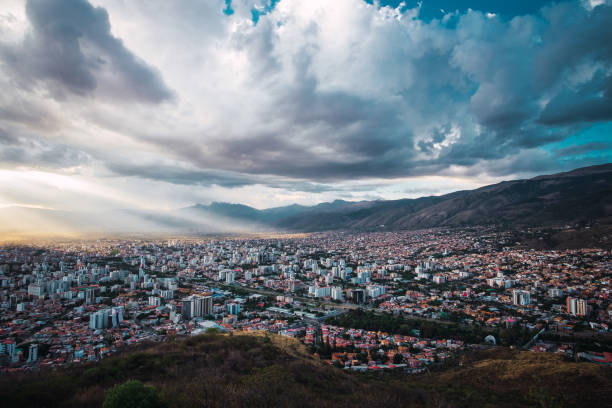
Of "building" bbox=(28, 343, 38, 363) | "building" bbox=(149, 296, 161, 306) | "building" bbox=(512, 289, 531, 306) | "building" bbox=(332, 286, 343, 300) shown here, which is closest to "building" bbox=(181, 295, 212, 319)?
"building" bbox=(149, 296, 161, 306)

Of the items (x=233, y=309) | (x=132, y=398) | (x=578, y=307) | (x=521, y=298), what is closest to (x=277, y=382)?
(x=132, y=398)

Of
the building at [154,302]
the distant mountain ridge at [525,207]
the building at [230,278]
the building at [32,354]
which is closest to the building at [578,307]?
the building at [154,302]

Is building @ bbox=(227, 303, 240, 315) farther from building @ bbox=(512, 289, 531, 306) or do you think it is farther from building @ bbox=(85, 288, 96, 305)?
building @ bbox=(512, 289, 531, 306)

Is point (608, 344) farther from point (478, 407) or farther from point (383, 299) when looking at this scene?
point (383, 299)

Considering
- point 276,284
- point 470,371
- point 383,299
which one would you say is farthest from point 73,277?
point 470,371

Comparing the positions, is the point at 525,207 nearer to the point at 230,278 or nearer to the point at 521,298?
the point at 521,298

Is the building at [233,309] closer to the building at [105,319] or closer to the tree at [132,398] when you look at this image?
the building at [105,319]
